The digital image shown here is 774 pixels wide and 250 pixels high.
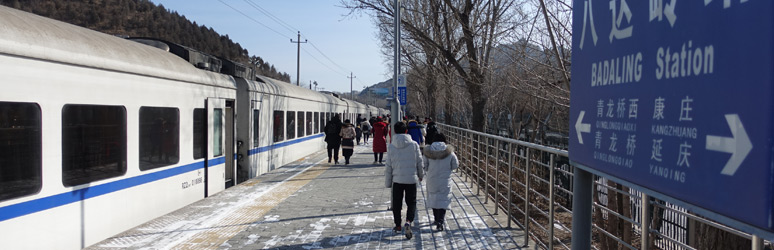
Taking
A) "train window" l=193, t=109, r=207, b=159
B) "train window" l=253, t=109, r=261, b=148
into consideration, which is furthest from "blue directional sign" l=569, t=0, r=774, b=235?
"train window" l=253, t=109, r=261, b=148

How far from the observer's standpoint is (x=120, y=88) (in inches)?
249

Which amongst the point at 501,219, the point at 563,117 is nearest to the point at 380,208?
the point at 501,219

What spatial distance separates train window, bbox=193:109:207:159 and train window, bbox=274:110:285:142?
15.5 ft

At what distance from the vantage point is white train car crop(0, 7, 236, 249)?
4.73 metres

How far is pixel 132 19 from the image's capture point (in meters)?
88.1

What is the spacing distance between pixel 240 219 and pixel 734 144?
663cm

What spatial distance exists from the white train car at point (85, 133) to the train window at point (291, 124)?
6754 millimetres

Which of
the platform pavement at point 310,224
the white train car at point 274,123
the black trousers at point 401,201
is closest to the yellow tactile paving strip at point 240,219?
the platform pavement at point 310,224

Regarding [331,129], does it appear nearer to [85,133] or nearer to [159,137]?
[159,137]

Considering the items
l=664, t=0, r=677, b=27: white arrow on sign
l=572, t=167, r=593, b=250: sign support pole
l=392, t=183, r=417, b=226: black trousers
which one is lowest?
l=392, t=183, r=417, b=226: black trousers

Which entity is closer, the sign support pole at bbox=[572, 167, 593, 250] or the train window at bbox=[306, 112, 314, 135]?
the sign support pole at bbox=[572, 167, 593, 250]

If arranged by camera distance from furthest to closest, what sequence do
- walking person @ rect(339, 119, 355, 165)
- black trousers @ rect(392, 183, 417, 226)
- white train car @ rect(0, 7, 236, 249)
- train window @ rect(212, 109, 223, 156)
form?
walking person @ rect(339, 119, 355, 165) → train window @ rect(212, 109, 223, 156) → black trousers @ rect(392, 183, 417, 226) → white train car @ rect(0, 7, 236, 249)

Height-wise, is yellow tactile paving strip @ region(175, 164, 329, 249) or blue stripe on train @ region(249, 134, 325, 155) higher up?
blue stripe on train @ region(249, 134, 325, 155)

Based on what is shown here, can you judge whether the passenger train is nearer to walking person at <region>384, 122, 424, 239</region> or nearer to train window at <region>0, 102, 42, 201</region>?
train window at <region>0, 102, 42, 201</region>
